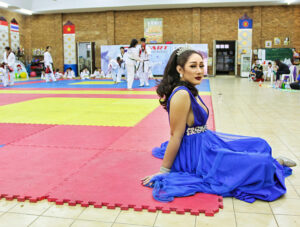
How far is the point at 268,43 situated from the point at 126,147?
65.0ft

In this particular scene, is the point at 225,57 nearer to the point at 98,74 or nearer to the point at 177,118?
the point at 98,74

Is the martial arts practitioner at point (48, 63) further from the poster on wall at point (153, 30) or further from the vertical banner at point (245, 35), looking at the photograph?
the vertical banner at point (245, 35)

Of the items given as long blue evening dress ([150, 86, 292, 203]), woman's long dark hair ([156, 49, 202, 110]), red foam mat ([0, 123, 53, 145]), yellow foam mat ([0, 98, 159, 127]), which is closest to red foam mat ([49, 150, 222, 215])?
long blue evening dress ([150, 86, 292, 203])

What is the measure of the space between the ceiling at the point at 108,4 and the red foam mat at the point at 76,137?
16993 mm

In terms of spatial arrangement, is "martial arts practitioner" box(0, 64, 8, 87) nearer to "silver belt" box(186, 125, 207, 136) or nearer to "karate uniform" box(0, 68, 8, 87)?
"karate uniform" box(0, 68, 8, 87)

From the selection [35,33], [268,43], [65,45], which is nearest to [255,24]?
[268,43]

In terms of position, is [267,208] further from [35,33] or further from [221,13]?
[35,33]

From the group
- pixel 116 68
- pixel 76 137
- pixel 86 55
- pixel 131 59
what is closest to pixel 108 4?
pixel 86 55

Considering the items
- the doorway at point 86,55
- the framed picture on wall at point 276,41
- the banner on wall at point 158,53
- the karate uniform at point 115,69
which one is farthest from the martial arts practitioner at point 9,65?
the framed picture on wall at point 276,41

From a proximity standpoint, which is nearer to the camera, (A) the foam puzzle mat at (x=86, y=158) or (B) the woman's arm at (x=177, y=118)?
(A) the foam puzzle mat at (x=86, y=158)

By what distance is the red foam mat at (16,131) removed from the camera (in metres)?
4.63

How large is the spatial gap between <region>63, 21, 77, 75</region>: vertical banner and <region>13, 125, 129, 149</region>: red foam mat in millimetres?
19163

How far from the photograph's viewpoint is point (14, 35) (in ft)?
74.6

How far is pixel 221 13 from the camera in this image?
21609mm
